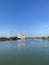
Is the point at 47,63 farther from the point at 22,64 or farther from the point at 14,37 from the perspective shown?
the point at 14,37

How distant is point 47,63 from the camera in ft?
24.3

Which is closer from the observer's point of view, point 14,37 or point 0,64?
point 0,64

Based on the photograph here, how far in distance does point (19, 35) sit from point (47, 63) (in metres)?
67.1

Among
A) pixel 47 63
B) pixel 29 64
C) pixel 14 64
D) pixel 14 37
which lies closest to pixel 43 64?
pixel 47 63

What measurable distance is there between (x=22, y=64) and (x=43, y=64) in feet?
4.35

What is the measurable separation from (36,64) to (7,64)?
1869mm

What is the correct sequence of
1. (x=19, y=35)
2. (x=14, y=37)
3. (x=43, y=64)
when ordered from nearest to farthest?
(x=43, y=64)
(x=14, y=37)
(x=19, y=35)

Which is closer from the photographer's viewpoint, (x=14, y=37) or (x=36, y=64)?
(x=36, y=64)

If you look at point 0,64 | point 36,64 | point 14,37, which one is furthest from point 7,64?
point 14,37

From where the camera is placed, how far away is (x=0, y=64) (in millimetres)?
7375

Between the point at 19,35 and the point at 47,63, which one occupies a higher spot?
the point at 19,35

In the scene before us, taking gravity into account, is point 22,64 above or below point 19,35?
below

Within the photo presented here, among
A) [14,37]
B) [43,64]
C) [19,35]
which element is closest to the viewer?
[43,64]

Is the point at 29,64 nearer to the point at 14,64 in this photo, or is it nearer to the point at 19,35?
the point at 14,64
